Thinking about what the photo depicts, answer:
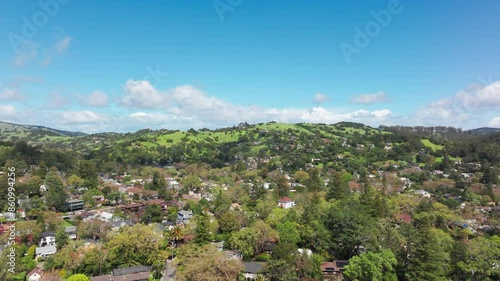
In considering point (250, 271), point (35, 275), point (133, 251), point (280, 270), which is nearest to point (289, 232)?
point (250, 271)

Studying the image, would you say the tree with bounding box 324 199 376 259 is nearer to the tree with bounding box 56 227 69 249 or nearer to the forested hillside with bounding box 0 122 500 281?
the forested hillside with bounding box 0 122 500 281

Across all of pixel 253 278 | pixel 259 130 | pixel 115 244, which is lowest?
pixel 253 278

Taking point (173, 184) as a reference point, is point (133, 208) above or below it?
below

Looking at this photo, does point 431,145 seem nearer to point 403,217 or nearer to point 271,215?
point 403,217

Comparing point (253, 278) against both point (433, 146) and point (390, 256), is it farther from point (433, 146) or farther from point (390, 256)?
point (433, 146)

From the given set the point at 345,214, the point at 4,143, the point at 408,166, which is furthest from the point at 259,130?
the point at 345,214

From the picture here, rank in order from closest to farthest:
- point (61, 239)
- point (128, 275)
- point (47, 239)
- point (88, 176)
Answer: point (128, 275) < point (61, 239) < point (47, 239) < point (88, 176)
